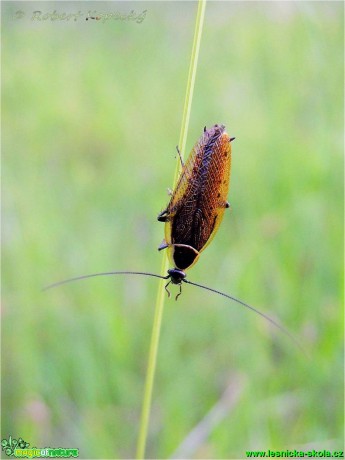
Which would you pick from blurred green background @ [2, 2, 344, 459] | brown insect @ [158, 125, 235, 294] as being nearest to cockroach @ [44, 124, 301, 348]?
brown insect @ [158, 125, 235, 294]

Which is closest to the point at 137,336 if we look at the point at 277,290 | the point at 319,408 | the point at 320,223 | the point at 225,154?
the point at 277,290

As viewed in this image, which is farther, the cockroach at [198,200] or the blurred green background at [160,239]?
the blurred green background at [160,239]

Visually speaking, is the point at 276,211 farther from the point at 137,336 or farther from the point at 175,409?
the point at 175,409

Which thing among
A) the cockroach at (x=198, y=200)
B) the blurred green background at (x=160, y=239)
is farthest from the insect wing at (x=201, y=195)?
the blurred green background at (x=160, y=239)

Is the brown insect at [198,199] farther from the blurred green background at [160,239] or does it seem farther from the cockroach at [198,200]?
the blurred green background at [160,239]

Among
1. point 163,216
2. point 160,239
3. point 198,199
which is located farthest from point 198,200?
point 160,239

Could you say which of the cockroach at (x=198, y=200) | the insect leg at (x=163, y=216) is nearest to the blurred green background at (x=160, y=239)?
the cockroach at (x=198, y=200)
